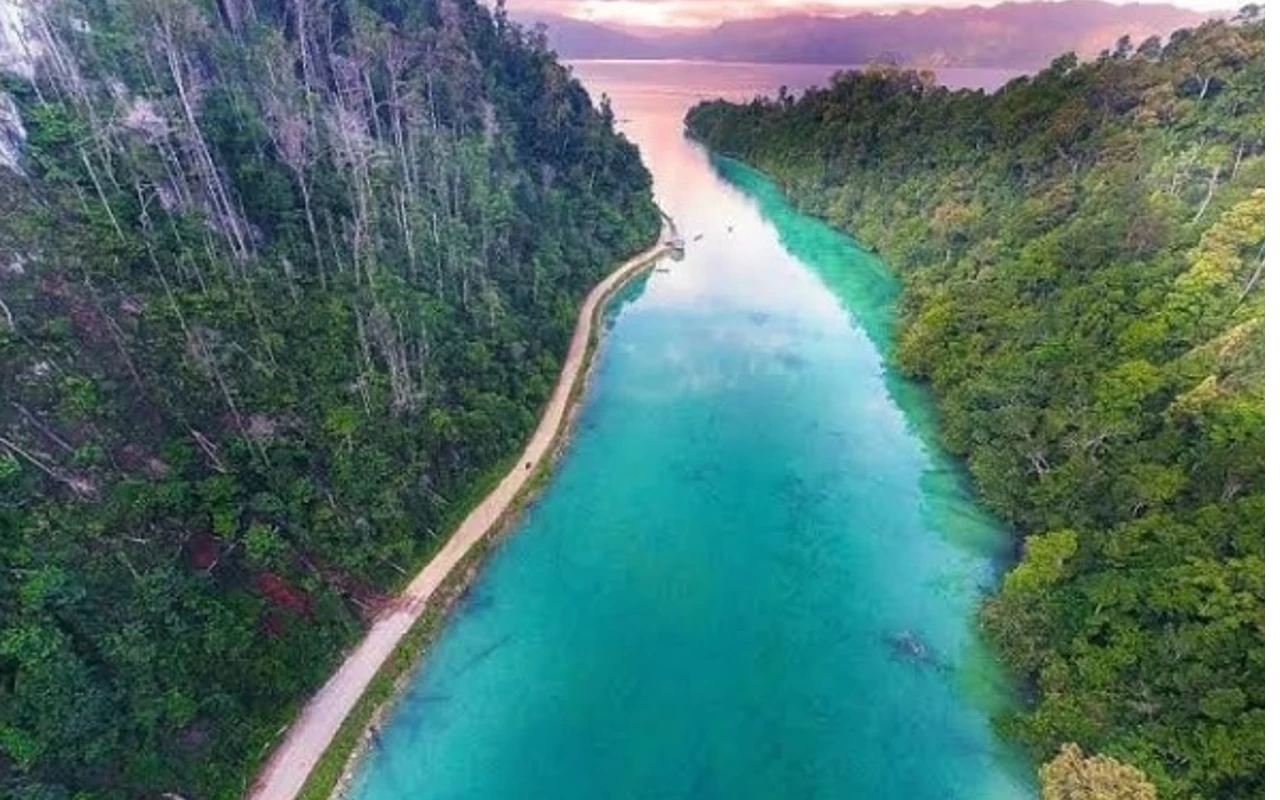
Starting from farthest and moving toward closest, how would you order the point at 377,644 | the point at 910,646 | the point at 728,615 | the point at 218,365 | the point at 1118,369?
1. the point at 1118,369
2. the point at 728,615
3. the point at 218,365
4. the point at 910,646
5. the point at 377,644

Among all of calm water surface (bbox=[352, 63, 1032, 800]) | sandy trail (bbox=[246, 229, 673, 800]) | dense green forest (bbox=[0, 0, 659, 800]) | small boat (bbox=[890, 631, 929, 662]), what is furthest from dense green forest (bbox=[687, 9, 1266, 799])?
dense green forest (bbox=[0, 0, 659, 800])

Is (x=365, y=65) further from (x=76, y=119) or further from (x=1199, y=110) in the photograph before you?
(x=1199, y=110)

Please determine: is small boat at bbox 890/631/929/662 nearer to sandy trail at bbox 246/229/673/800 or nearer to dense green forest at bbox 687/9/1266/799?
dense green forest at bbox 687/9/1266/799

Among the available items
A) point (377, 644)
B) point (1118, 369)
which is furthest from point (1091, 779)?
point (377, 644)

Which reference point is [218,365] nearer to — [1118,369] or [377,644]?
[377,644]

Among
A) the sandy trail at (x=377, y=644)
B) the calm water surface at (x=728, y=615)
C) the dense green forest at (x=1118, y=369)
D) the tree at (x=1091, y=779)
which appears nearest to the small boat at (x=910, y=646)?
the calm water surface at (x=728, y=615)

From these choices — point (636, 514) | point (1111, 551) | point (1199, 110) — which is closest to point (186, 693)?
point (636, 514)
